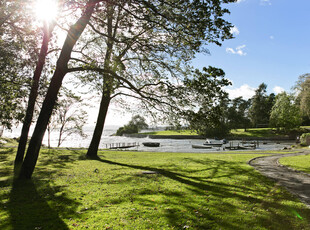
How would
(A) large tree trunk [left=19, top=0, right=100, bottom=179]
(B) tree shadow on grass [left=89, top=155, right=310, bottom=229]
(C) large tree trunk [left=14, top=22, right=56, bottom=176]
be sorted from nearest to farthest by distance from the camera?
(B) tree shadow on grass [left=89, top=155, right=310, bottom=229]
(A) large tree trunk [left=19, top=0, right=100, bottom=179]
(C) large tree trunk [left=14, top=22, right=56, bottom=176]

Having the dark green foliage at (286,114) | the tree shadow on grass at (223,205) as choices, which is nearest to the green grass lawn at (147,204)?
the tree shadow on grass at (223,205)

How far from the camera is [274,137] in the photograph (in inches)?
2884

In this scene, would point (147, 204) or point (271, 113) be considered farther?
point (271, 113)

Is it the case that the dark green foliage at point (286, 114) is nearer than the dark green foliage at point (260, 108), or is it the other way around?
the dark green foliage at point (286, 114)

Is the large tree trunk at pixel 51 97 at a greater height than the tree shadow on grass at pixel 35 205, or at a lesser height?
greater

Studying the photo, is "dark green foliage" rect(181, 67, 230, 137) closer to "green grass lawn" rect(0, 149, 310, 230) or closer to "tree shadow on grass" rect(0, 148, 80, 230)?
"green grass lawn" rect(0, 149, 310, 230)

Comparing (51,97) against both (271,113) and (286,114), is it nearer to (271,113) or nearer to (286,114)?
(286,114)

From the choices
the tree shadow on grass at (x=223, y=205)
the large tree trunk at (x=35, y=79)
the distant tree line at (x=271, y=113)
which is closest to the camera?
the tree shadow on grass at (x=223, y=205)

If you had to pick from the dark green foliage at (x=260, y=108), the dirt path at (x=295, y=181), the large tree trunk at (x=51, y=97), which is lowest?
the dirt path at (x=295, y=181)

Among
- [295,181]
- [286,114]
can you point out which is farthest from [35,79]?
[286,114]

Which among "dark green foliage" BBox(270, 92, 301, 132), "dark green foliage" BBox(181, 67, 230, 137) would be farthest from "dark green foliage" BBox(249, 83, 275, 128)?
"dark green foliage" BBox(181, 67, 230, 137)

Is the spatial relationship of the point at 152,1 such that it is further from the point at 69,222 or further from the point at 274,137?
the point at 274,137

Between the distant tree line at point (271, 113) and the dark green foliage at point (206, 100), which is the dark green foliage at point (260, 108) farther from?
the dark green foliage at point (206, 100)

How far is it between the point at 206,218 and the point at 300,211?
3320mm
